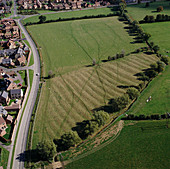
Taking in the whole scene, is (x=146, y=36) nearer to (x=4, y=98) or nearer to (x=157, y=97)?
(x=157, y=97)

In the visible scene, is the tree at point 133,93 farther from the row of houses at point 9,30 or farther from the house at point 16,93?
the row of houses at point 9,30

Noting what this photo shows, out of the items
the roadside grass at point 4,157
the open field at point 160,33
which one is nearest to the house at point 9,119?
the roadside grass at point 4,157

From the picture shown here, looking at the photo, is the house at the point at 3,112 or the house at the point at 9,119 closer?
the house at the point at 9,119

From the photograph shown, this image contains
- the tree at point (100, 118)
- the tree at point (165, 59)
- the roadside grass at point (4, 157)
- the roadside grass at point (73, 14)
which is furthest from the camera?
the roadside grass at point (73, 14)

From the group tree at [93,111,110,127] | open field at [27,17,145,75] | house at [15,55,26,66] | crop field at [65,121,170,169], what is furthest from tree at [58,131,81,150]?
house at [15,55,26,66]

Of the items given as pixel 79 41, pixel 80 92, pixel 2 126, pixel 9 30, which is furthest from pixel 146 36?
pixel 2 126

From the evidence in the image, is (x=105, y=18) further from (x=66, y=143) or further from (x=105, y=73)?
(x=66, y=143)
